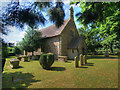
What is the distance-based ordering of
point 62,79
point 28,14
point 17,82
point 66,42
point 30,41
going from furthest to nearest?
point 66,42
point 30,41
point 62,79
point 17,82
point 28,14

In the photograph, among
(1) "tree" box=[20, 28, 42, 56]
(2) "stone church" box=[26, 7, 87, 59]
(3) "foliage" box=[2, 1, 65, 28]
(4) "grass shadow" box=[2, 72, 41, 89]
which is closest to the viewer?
(3) "foliage" box=[2, 1, 65, 28]

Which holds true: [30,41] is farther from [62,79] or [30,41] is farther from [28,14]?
[28,14]

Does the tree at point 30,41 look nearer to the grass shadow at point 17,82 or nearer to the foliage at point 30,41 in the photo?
the foliage at point 30,41

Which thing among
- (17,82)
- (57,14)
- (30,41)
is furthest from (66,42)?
(57,14)

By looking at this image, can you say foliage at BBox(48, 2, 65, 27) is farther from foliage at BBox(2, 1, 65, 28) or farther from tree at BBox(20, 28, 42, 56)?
tree at BBox(20, 28, 42, 56)

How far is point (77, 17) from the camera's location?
4035mm

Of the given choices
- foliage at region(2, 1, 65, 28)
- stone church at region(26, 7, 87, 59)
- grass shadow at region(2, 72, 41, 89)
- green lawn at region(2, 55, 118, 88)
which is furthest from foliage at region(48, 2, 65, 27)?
stone church at region(26, 7, 87, 59)

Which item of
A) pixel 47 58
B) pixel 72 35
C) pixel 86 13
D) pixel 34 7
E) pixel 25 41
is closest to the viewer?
pixel 34 7

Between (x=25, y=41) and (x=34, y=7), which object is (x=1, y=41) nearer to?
(x=34, y=7)

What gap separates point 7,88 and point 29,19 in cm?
Answer: 375

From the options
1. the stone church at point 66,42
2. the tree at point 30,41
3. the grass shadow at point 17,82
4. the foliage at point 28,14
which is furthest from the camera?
the tree at point 30,41

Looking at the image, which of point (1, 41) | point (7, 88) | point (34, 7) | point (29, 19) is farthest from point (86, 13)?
point (7, 88)

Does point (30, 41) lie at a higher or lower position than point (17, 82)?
higher

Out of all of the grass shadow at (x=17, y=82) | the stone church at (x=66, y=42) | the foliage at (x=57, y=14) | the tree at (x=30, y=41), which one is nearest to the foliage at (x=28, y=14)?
the foliage at (x=57, y=14)
